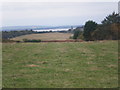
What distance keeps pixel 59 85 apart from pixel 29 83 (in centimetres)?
96

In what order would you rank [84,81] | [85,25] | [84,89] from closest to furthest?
[84,89], [84,81], [85,25]

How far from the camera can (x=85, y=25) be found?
42.2m

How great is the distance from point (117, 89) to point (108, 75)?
1718 mm

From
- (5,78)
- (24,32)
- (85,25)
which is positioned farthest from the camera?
(24,32)

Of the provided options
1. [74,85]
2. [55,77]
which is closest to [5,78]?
[55,77]

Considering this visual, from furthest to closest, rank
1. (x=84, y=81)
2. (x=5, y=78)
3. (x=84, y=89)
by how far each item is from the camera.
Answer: (x=5, y=78)
(x=84, y=81)
(x=84, y=89)

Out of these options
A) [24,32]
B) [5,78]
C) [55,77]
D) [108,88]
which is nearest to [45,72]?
[55,77]

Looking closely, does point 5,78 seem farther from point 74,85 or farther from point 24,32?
point 24,32

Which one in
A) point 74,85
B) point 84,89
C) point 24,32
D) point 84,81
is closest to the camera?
point 84,89

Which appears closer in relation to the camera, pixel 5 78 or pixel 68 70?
pixel 5 78

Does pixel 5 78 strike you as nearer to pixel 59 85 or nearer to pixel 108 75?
pixel 59 85

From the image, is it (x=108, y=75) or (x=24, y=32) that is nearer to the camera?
(x=108, y=75)

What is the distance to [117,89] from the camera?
6203mm

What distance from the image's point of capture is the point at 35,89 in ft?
20.4
